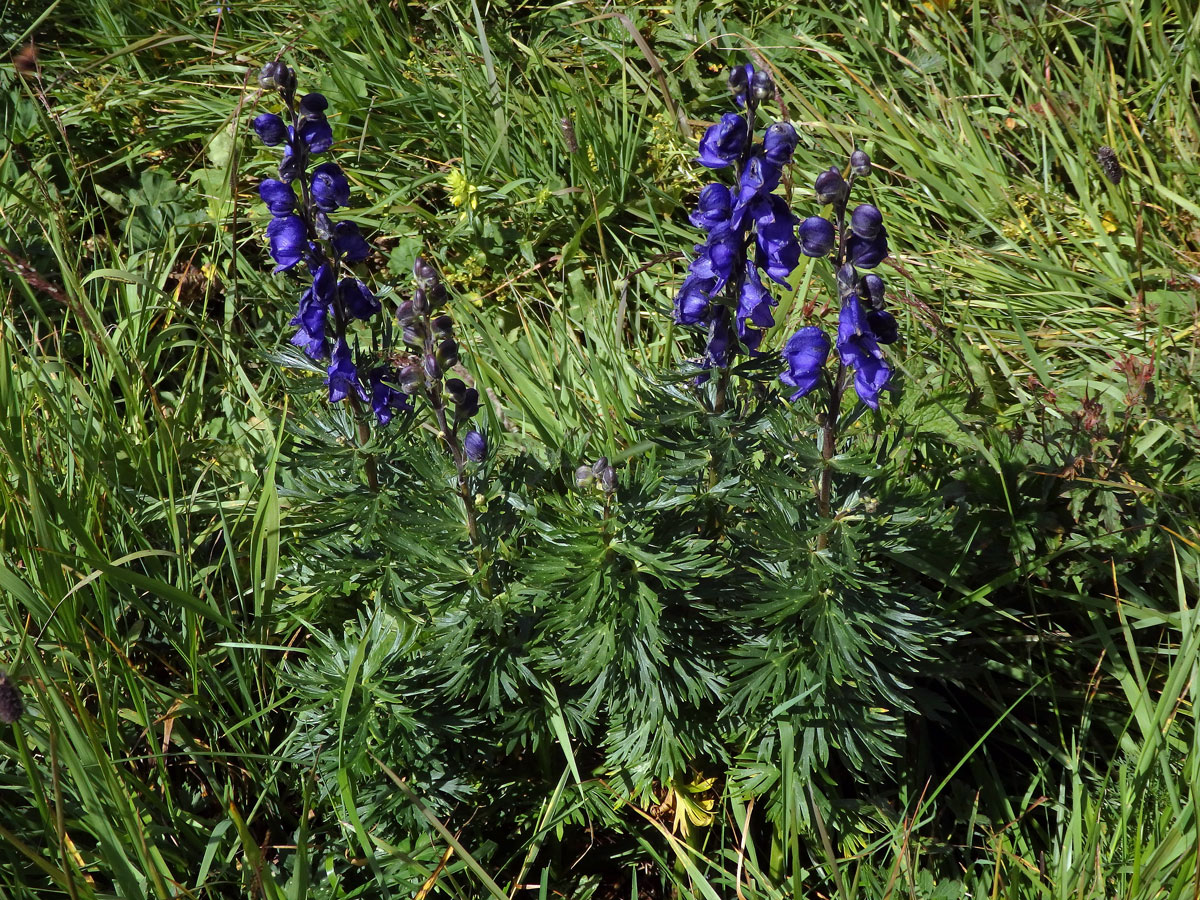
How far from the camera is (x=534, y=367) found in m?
3.85

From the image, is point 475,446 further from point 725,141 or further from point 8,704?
point 8,704

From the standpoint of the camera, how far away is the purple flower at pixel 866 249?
6.34 ft

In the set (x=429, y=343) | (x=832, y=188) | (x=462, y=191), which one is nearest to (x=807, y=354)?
(x=832, y=188)

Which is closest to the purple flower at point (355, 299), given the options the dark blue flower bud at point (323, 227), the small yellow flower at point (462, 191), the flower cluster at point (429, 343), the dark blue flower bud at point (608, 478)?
the dark blue flower bud at point (323, 227)

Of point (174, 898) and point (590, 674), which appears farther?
point (590, 674)

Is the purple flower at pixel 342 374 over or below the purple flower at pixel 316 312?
below

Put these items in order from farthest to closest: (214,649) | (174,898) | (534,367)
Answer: (534,367), (214,649), (174,898)

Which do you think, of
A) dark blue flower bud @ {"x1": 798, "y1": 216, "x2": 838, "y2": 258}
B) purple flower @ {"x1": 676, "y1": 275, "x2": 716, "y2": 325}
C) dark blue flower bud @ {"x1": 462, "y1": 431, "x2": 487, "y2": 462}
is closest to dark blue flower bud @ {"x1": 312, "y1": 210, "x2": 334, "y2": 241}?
dark blue flower bud @ {"x1": 462, "y1": 431, "x2": 487, "y2": 462}

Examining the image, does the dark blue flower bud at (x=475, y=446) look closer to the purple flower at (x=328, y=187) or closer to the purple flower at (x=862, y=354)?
the purple flower at (x=328, y=187)

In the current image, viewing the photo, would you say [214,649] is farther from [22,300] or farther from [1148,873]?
[1148,873]

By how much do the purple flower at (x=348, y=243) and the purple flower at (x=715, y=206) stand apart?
83 cm

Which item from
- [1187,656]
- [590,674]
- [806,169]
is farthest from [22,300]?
[1187,656]

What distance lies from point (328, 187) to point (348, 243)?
0.45ft

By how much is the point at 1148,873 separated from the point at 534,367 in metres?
2.58
